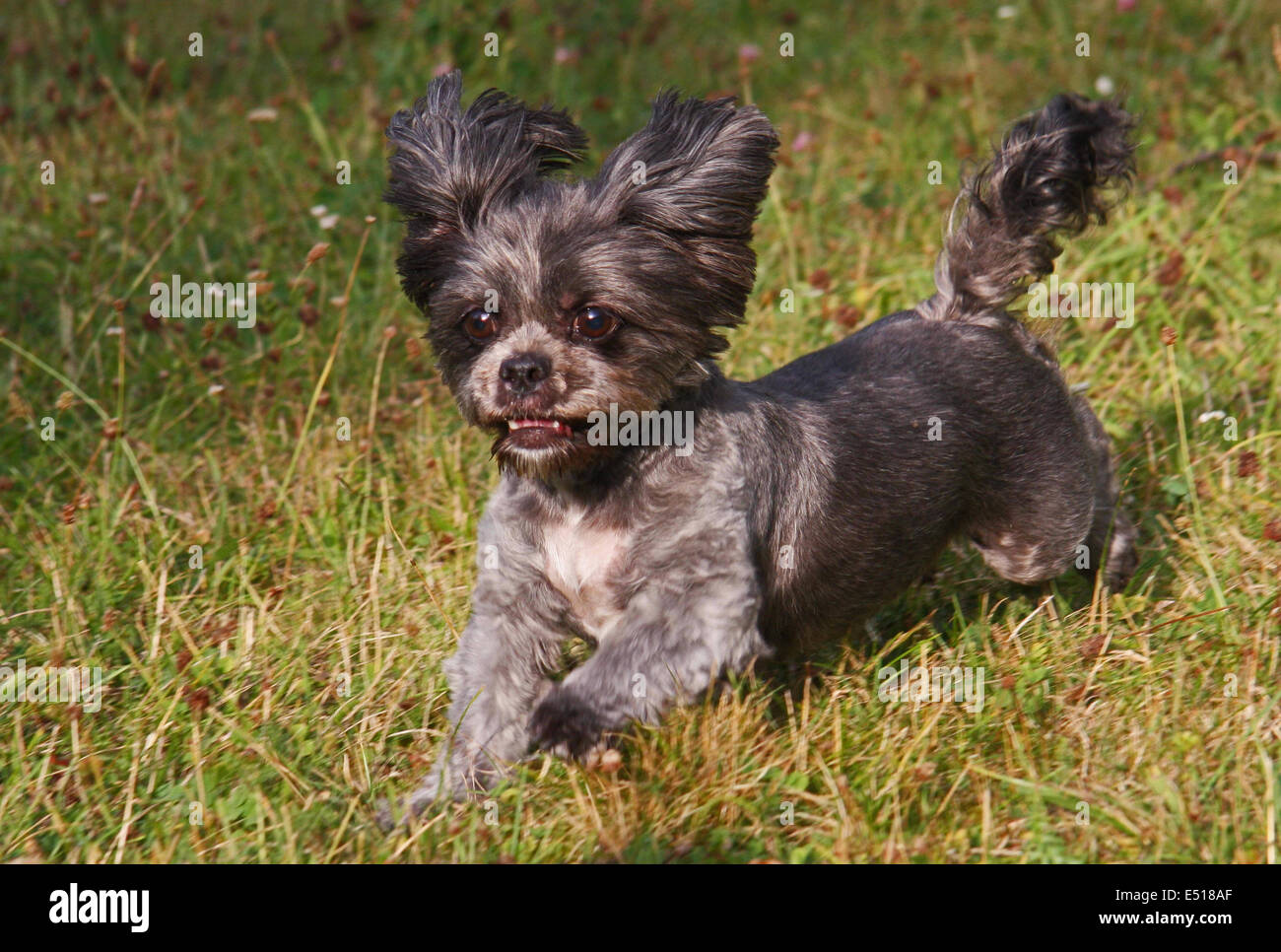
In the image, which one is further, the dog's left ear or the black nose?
the dog's left ear

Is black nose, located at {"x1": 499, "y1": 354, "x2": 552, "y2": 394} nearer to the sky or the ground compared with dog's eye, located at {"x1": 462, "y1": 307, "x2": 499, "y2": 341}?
nearer to the ground

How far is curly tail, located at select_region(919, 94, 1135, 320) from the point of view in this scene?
4.89 metres

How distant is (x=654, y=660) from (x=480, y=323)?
1038 mm

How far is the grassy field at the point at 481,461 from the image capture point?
3.90 m

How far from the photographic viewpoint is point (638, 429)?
405 centimetres

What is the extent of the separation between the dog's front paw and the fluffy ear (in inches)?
52.0

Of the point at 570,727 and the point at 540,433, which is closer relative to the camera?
the point at 570,727

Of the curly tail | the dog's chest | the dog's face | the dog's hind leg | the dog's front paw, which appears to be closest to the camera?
the dog's front paw

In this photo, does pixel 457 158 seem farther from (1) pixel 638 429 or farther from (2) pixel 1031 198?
(2) pixel 1031 198

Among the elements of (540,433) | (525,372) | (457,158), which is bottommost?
(540,433)

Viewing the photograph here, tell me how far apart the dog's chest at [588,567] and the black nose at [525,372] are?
46 cm

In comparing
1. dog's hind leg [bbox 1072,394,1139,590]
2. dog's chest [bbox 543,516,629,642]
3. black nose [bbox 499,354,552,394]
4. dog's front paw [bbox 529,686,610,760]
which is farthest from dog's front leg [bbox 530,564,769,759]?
dog's hind leg [bbox 1072,394,1139,590]

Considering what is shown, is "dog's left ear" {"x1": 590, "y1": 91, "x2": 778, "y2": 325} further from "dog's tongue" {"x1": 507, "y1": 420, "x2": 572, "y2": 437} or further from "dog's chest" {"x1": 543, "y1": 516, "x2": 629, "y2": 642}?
"dog's chest" {"x1": 543, "y1": 516, "x2": 629, "y2": 642}

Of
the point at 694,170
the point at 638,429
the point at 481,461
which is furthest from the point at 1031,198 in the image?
the point at 481,461
